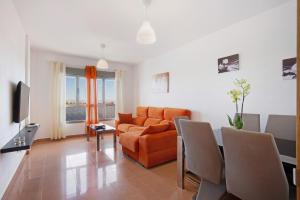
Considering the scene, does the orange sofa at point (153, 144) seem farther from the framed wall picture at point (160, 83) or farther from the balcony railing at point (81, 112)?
the balcony railing at point (81, 112)

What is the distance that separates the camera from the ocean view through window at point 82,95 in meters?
5.38

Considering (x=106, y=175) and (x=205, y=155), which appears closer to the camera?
(x=205, y=155)

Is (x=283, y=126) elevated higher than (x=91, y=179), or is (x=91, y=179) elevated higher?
(x=283, y=126)

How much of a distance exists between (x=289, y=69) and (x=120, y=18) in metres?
2.80

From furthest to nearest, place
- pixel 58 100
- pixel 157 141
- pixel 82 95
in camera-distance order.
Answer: pixel 82 95 → pixel 58 100 → pixel 157 141

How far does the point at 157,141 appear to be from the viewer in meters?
2.90

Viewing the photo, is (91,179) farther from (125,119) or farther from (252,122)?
(125,119)

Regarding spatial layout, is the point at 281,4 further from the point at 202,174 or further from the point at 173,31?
the point at 202,174

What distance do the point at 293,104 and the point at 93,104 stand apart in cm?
520

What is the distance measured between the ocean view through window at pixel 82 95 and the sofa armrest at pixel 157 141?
3506 millimetres

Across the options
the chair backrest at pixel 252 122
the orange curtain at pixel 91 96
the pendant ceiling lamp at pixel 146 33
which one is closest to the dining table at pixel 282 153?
the chair backrest at pixel 252 122

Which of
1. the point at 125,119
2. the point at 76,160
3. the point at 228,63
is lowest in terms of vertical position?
the point at 76,160

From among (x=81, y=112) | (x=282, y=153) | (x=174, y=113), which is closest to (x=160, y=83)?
(x=174, y=113)

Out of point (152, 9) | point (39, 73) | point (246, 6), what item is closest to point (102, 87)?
point (39, 73)
